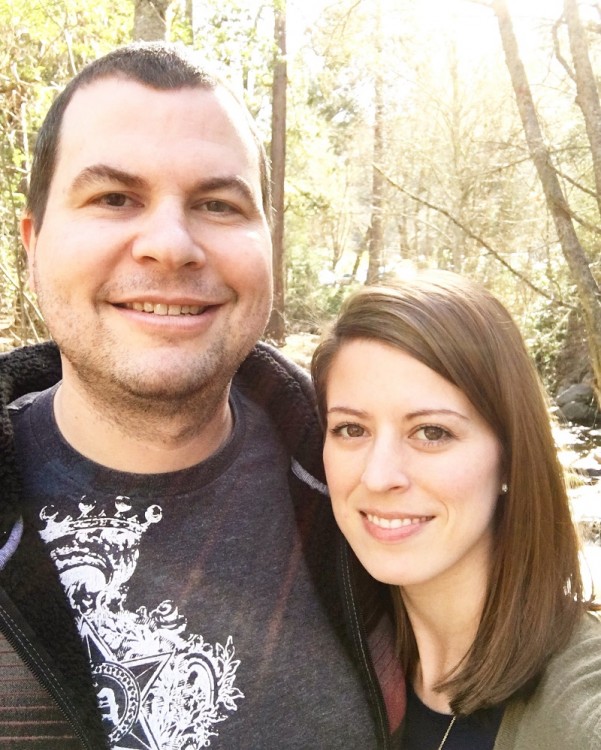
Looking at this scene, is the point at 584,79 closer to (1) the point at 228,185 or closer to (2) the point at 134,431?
(1) the point at 228,185

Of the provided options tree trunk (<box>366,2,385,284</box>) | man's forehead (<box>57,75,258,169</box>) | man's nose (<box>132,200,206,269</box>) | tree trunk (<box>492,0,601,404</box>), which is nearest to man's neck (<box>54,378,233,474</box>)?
man's nose (<box>132,200,206,269</box>)

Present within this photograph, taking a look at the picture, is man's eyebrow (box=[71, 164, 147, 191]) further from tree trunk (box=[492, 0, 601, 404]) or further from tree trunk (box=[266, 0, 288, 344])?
tree trunk (box=[266, 0, 288, 344])

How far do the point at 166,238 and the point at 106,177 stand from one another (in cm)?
22

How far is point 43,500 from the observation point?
5.32 feet

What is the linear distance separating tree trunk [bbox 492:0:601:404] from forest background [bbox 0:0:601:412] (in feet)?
0.05

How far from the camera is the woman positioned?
1680 mm

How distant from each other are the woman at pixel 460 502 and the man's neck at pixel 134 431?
0.39m

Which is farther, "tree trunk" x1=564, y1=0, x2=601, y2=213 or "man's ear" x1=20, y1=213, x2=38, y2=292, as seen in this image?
"tree trunk" x1=564, y1=0, x2=601, y2=213

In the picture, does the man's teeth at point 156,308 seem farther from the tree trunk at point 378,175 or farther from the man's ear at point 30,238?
the tree trunk at point 378,175

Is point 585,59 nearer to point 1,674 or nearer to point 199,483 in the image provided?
point 199,483

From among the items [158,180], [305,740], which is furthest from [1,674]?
[158,180]

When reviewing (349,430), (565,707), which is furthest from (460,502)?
(565,707)

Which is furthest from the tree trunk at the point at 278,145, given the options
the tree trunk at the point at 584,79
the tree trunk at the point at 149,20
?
the tree trunk at the point at 149,20

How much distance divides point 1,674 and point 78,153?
4.01 ft
